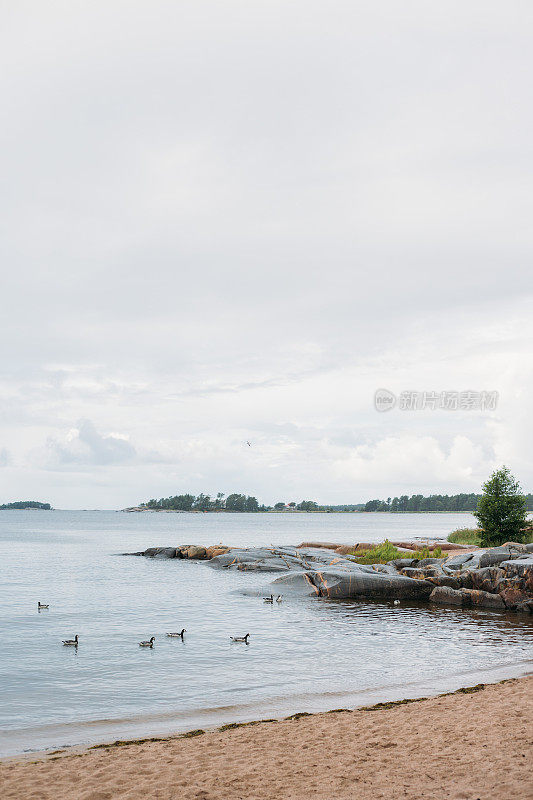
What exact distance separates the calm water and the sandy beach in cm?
236

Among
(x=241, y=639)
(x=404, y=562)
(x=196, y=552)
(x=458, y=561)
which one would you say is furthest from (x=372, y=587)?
(x=196, y=552)

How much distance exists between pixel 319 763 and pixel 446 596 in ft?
86.4

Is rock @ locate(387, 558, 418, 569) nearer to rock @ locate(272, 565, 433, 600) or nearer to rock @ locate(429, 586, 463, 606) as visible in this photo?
rock @ locate(272, 565, 433, 600)

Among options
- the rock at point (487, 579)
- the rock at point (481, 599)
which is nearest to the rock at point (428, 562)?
the rock at point (487, 579)

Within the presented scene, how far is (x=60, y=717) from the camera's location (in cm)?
1566

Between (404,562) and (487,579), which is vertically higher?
(487,579)

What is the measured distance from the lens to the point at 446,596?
35094 millimetres

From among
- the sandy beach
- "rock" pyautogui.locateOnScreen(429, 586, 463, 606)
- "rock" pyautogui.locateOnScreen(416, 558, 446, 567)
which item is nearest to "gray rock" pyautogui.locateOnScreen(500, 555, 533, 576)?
"rock" pyautogui.locateOnScreen(429, 586, 463, 606)

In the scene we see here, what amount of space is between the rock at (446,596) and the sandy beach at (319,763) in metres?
21.2

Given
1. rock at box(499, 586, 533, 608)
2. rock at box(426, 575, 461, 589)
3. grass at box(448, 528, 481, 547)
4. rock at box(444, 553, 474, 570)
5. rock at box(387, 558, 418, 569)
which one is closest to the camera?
rock at box(499, 586, 533, 608)

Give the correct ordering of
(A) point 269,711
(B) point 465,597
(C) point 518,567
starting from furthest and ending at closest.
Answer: (C) point 518,567, (B) point 465,597, (A) point 269,711

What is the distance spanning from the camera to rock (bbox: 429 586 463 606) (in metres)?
34.5

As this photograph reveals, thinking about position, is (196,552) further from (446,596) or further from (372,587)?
(446,596)

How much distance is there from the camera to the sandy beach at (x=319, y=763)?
31.2ft
